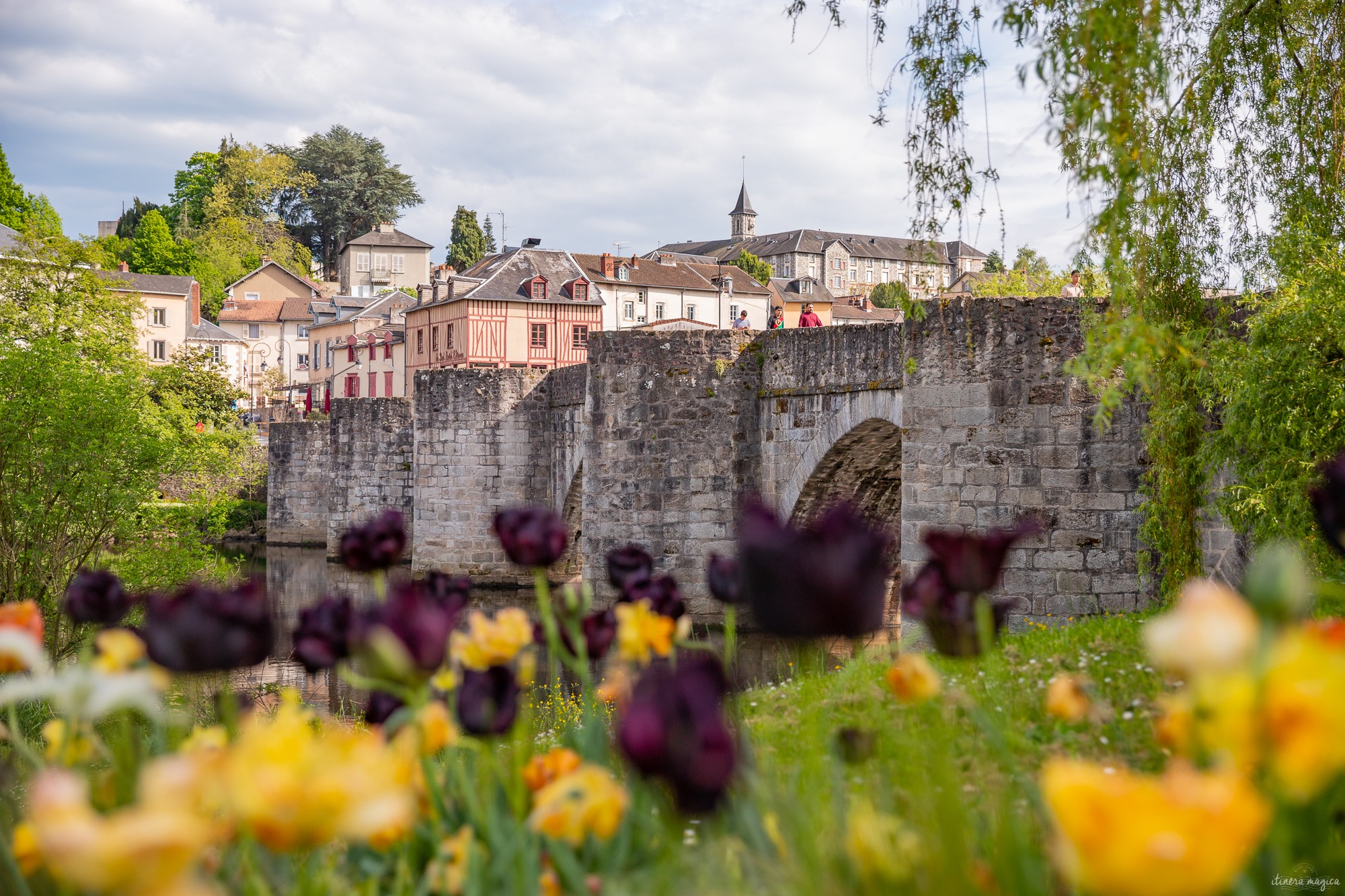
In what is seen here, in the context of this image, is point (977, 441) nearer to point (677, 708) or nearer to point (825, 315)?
A: point (677, 708)

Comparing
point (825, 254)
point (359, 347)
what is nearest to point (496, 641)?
point (359, 347)

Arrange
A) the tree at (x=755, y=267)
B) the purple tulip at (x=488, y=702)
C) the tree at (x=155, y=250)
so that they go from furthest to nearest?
the tree at (x=755, y=267)
the tree at (x=155, y=250)
the purple tulip at (x=488, y=702)

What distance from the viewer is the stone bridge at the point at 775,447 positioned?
10.7 m

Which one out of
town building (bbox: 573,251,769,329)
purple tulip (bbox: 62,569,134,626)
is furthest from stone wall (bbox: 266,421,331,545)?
purple tulip (bbox: 62,569,134,626)

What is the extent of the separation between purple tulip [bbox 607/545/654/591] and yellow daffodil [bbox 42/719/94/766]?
116 centimetres

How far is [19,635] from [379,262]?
75012 mm

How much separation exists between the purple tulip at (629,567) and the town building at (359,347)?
151 ft

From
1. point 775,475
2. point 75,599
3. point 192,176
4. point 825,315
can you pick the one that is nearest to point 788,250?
point 825,315

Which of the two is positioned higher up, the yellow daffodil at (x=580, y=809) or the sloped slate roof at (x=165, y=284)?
the sloped slate roof at (x=165, y=284)

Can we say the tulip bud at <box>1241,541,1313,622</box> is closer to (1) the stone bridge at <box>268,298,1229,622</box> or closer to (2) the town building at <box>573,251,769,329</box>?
(1) the stone bridge at <box>268,298,1229,622</box>

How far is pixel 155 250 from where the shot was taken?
7512 cm

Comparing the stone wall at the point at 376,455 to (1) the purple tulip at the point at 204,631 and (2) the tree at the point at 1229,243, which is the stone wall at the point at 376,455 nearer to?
(2) the tree at the point at 1229,243

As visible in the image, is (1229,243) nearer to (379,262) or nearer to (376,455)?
(376,455)

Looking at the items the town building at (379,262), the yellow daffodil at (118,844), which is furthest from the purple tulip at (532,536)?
the town building at (379,262)
